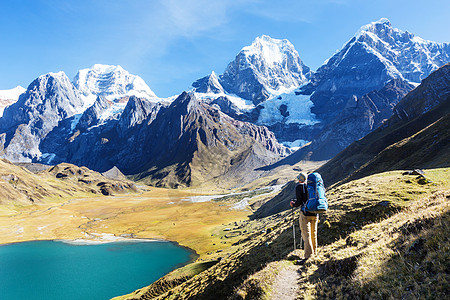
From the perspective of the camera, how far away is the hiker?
1440 centimetres

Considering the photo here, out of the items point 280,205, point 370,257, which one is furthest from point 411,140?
point 370,257

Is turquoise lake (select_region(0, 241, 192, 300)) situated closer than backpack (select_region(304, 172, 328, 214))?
No

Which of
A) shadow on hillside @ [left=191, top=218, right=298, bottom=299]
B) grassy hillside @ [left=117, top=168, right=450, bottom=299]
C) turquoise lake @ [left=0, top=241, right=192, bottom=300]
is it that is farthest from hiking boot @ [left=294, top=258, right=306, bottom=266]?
turquoise lake @ [left=0, top=241, right=192, bottom=300]

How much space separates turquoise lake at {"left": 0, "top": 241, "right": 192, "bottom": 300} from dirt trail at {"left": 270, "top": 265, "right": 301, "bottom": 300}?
5664 cm

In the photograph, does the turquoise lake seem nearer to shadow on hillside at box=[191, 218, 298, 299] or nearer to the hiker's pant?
shadow on hillside at box=[191, 218, 298, 299]

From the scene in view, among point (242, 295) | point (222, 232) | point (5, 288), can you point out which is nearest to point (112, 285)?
point (5, 288)

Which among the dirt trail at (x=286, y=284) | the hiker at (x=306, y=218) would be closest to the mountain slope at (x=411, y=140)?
the hiker at (x=306, y=218)

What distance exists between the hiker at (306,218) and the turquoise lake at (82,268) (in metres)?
57.7

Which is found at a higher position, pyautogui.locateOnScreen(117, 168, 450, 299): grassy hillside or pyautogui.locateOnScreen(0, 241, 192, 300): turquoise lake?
pyautogui.locateOnScreen(117, 168, 450, 299): grassy hillside

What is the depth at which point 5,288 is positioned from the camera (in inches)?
2501

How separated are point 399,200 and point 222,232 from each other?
296 ft

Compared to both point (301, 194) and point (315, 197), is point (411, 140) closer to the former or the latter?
point (301, 194)

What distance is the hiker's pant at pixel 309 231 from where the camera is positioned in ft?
47.6

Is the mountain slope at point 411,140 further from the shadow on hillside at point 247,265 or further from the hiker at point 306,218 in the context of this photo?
the hiker at point 306,218
